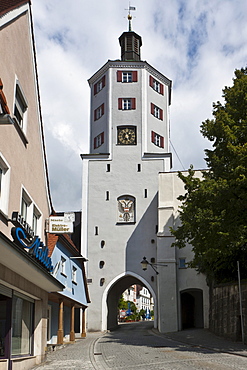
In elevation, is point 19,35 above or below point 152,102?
below

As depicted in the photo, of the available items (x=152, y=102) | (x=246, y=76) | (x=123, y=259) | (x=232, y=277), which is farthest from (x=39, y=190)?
(x=152, y=102)

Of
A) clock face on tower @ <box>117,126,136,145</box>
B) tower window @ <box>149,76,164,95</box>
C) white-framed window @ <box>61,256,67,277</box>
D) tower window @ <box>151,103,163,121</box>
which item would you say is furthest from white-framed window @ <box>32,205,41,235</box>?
tower window @ <box>149,76,164,95</box>

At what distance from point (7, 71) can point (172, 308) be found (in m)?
28.3

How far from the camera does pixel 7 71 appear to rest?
442 inches

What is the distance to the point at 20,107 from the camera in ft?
43.0

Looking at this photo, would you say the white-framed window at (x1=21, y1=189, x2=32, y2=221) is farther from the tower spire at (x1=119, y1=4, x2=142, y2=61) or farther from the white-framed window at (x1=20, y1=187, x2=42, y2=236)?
the tower spire at (x1=119, y1=4, x2=142, y2=61)

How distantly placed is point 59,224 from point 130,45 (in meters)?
37.3

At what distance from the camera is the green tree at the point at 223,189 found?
17.6 m

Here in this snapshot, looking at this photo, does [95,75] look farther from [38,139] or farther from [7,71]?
[7,71]

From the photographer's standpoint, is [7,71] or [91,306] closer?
[7,71]

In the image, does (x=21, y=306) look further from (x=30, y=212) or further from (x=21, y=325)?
(x=30, y=212)

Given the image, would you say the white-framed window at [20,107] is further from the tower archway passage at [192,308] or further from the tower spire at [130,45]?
the tower spire at [130,45]

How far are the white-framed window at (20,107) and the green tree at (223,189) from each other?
26.1 feet

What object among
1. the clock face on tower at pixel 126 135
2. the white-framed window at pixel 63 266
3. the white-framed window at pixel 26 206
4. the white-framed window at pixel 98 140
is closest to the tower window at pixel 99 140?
the white-framed window at pixel 98 140
